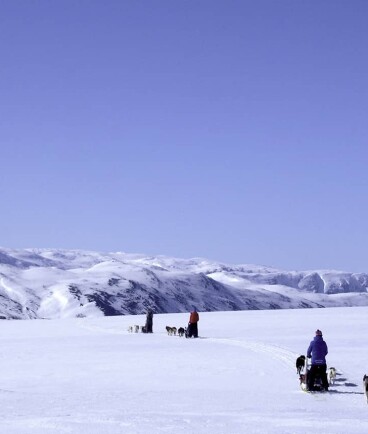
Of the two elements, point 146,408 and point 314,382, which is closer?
point 146,408

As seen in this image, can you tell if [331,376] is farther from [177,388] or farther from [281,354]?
[281,354]

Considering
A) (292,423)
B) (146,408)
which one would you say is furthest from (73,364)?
(292,423)

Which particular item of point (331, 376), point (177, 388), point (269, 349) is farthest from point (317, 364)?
point (269, 349)

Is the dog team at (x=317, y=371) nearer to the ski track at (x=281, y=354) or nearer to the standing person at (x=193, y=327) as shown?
the ski track at (x=281, y=354)

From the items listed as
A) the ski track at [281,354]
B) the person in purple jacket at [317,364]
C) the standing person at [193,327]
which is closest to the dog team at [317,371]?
the person in purple jacket at [317,364]

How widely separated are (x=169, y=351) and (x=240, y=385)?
10.5 metres

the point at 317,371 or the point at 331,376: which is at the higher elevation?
the point at 317,371

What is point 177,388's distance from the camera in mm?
18531

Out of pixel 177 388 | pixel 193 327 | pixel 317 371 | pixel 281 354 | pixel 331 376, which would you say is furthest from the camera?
pixel 193 327

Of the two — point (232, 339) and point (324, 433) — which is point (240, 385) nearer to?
point (324, 433)

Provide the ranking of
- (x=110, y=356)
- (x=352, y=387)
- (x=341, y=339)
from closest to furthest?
1. (x=352, y=387)
2. (x=110, y=356)
3. (x=341, y=339)

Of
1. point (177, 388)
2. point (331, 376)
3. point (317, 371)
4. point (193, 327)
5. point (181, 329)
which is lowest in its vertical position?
point (177, 388)

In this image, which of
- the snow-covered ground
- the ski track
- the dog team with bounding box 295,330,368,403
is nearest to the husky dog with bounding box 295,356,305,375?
the snow-covered ground

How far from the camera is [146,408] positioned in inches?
600
